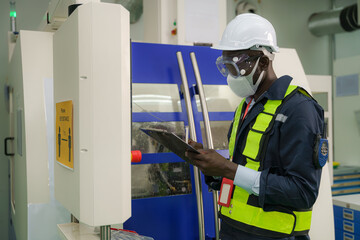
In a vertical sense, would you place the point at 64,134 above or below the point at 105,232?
above

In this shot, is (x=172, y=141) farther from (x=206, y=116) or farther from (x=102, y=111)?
(x=206, y=116)

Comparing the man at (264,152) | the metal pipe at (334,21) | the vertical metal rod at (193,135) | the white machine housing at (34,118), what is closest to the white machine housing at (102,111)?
the man at (264,152)

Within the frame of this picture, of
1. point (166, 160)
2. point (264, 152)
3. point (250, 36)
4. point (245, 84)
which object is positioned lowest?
point (166, 160)

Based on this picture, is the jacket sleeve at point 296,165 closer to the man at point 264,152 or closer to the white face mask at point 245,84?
the man at point 264,152

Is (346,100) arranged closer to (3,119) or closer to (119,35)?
(3,119)

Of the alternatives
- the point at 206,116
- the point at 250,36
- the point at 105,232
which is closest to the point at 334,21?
the point at 206,116

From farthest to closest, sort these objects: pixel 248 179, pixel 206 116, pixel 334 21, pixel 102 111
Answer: pixel 334 21, pixel 206 116, pixel 248 179, pixel 102 111

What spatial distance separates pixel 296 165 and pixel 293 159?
2cm

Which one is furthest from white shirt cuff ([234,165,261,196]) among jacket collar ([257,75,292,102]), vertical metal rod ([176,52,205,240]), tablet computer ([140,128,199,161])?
vertical metal rod ([176,52,205,240])

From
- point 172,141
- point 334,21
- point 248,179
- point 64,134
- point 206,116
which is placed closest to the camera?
point 64,134

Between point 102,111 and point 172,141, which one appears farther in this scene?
point 172,141

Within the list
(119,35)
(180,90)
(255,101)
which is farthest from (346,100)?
(119,35)

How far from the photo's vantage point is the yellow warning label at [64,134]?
1.08 metres

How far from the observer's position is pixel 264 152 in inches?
51.8
